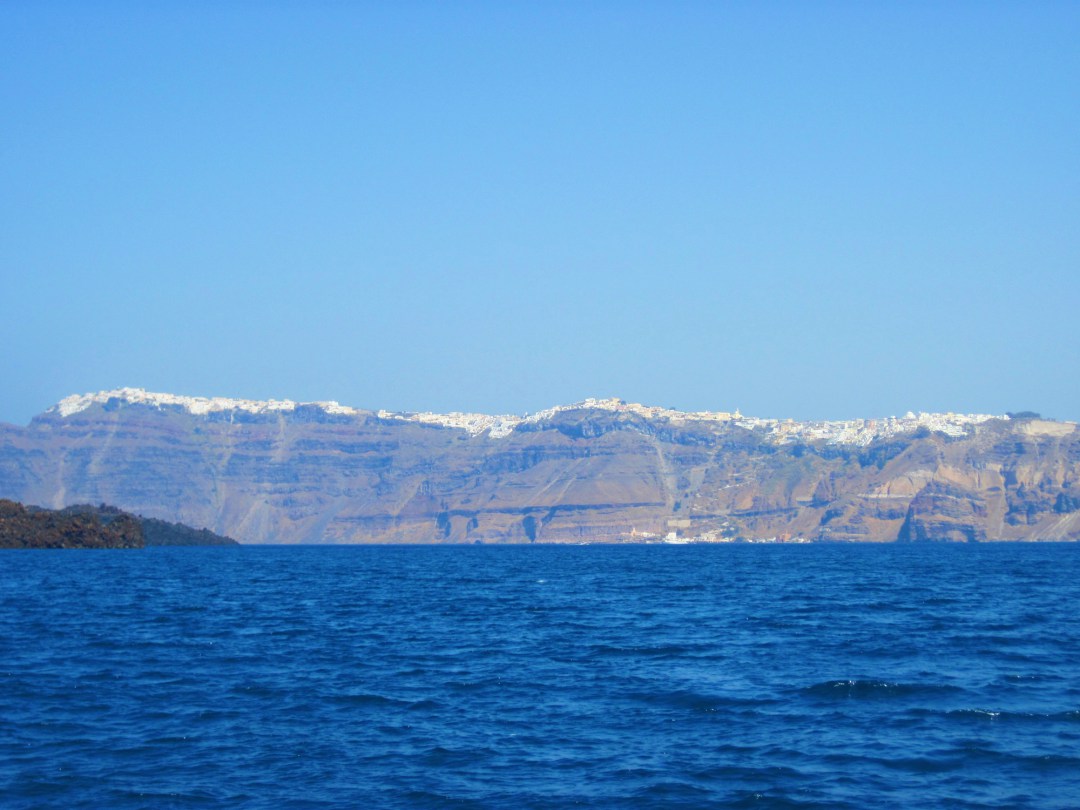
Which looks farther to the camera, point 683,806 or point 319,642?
point 319,642

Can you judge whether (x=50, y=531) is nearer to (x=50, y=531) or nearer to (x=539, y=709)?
(x=50, y=531)

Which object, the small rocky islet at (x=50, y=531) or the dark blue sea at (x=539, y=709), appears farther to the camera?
the small rocky islet at (x=50, y=531)

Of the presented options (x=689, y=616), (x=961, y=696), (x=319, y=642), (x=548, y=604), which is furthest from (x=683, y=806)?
→ (x=548, y=604)

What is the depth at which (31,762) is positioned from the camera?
26.9 meters

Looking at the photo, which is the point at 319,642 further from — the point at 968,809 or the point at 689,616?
the point at 968,809

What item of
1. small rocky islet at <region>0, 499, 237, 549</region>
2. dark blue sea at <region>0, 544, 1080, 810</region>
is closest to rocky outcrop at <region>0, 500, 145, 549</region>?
small rocky islet at <region>0, 499, 237, 549</region>

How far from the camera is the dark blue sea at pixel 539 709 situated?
82.7 ft

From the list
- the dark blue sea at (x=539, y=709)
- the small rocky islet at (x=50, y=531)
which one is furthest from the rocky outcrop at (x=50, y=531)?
the dark blue sea at (x=539, y=709)

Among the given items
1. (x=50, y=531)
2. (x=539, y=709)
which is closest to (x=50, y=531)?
(x=50, y=531)

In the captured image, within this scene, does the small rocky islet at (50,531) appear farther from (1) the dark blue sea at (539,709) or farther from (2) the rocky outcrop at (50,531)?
(1) the dark blue sea at (539,709)

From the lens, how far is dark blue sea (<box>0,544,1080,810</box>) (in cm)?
2520

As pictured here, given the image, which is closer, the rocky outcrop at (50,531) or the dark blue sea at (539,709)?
the dark blue sea at (539,709)

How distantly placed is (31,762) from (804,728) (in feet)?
62.3

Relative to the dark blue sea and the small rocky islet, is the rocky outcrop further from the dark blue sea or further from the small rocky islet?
the dark blue sea
